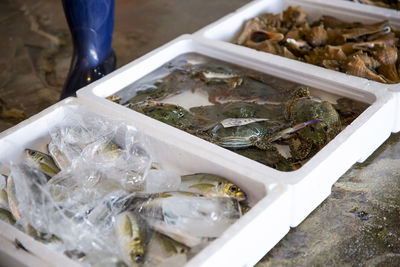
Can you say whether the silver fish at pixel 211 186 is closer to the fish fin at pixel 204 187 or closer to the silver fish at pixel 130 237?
the fish fin at pixel 204 187

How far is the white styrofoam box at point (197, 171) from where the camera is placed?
102 centimetres

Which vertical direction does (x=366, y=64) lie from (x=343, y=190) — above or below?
above

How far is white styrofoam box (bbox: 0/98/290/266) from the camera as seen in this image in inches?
40.3

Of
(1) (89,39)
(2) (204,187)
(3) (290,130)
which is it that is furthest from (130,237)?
(1) (89,39)

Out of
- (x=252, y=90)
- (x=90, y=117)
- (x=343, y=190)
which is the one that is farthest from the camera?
(x=252, y=90)

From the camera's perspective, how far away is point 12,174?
1151mm

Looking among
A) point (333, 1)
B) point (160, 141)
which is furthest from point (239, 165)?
point (333, 1)

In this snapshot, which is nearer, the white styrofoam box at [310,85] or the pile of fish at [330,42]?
the white styrofoam box at [310,85]

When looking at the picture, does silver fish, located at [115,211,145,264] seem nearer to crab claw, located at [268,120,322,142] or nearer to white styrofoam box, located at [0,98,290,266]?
white styrofoam box, located at [0,98,290,266]

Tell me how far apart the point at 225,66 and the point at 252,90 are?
178mm

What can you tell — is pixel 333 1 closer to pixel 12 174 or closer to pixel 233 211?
pixel 233 211

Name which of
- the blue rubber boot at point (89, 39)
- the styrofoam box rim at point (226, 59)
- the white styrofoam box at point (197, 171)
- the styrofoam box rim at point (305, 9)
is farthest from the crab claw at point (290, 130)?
the blue rubber boot at point (89, 39)

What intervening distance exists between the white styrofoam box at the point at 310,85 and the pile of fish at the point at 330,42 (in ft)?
0.47

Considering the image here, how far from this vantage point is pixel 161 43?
252cm
